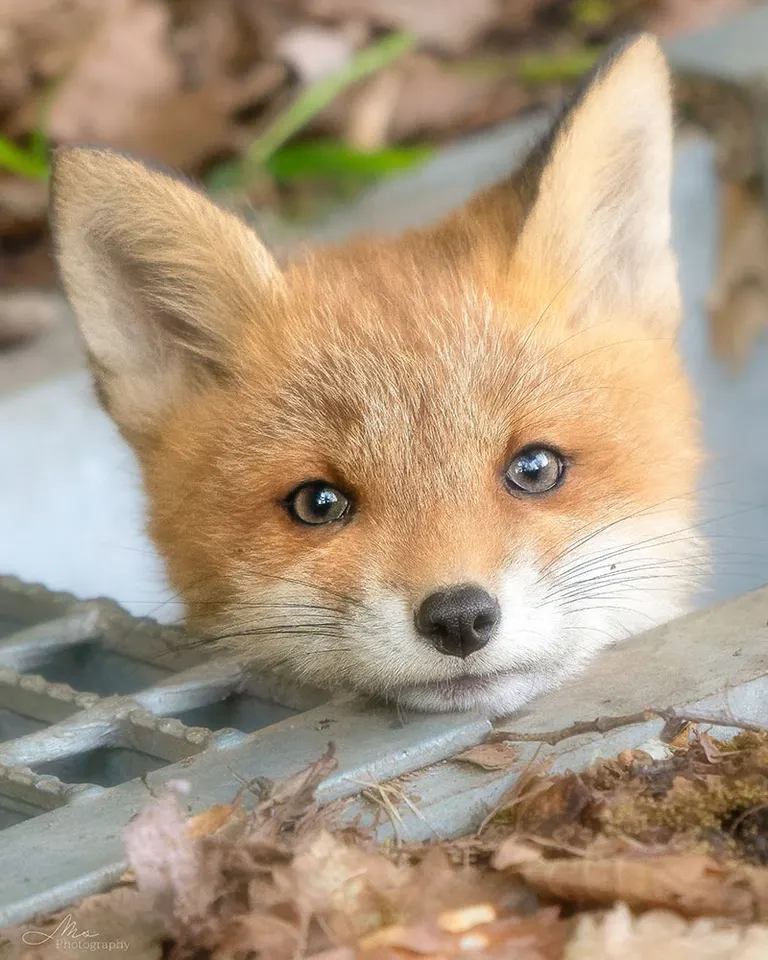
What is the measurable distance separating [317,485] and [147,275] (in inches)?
27.1

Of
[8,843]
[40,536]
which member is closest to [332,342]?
[8,843]

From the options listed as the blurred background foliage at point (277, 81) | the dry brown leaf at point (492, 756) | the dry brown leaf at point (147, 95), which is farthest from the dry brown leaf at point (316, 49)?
the dry brown leaf at point (492, 756)

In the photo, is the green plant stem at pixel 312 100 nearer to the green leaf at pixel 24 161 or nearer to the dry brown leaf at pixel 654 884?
the green leaf at pixel 24 161

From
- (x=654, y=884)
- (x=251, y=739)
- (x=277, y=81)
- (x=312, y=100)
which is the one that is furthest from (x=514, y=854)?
(x=277, y=81)

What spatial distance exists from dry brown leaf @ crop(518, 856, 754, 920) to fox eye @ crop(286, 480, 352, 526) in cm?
84

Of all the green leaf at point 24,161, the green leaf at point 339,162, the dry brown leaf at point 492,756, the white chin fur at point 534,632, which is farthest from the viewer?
the green leaf at point 339,162

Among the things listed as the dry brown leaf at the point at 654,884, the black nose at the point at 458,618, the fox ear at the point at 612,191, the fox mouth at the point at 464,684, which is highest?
the fox ear at the point at 612,191

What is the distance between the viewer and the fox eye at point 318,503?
91.1 inches

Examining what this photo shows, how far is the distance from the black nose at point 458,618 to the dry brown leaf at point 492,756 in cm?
16

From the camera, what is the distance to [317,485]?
2.34 metres

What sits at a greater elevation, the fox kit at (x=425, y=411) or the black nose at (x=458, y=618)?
the fox kit at (x=425, y=411)

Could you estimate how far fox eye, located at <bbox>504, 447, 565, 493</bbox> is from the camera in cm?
232
